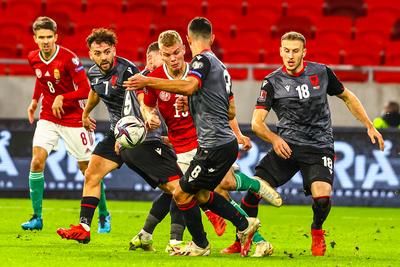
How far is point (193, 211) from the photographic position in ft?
27.9

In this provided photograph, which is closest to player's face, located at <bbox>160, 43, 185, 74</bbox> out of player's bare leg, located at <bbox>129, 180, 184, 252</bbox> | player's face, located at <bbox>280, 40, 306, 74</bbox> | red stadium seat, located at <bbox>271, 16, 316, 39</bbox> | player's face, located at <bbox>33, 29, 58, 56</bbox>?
player's face, located at <bbox>280, 40, 306, 74</bbox>

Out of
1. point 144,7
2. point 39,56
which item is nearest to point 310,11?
point 144,7

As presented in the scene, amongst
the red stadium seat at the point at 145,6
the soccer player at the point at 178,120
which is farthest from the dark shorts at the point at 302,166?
the red stadium seat at the point at 145,6

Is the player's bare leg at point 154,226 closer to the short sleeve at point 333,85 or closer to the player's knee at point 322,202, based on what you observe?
the player's knee at point 322,202

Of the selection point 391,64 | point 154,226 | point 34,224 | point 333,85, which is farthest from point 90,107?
point 391,64

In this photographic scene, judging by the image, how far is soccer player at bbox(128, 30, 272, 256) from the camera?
27.7 feet

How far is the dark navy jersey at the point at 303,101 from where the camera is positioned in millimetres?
9188

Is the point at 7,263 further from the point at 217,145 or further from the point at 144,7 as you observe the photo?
the point at 144,7

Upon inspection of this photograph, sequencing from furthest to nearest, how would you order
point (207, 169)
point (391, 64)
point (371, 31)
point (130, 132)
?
point (371, 31) < point (391, 64) < point (130, 132) < point (207, 169)

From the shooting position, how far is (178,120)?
9.27 meters

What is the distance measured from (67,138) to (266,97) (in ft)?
9.64

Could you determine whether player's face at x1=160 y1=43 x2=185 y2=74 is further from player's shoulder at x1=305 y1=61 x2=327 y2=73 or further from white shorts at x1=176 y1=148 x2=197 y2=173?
player's shoulder at x1=305 y1=61 x2=327 y2=73

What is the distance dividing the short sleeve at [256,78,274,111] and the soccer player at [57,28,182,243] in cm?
86

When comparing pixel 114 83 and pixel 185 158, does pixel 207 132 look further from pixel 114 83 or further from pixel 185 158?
pixel 114 83
